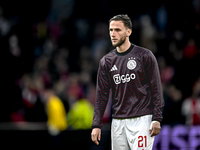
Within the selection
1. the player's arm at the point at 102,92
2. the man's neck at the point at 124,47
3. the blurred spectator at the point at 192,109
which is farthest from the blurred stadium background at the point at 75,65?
the man's neck at the point at 124,47

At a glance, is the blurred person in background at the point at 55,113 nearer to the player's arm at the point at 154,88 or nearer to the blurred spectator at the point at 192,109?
the blurred spectator at the point at 192,109

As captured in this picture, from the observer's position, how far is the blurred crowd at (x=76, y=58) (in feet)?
33.1

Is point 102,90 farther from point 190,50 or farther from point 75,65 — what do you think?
point 75,65

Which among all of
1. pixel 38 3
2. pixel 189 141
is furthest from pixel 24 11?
pixel 189 141

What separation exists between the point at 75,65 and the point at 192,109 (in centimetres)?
477

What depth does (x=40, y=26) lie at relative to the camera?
14367 mm

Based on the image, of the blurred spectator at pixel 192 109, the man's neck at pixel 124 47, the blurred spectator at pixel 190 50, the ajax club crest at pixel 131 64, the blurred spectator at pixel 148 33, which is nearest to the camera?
the ajax club crest at pixel 131 64

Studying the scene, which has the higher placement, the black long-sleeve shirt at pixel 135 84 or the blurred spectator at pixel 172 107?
the black long-sleeve shirt at pixel 135 84

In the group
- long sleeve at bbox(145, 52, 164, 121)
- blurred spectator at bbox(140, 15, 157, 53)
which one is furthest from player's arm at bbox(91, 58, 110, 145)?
blurred spectator at bbox(140, 15, 157, 53)

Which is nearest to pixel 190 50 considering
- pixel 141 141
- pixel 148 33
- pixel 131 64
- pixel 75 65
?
pixel 148 33

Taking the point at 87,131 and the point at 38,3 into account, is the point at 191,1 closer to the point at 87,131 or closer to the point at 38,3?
the point at 38,3

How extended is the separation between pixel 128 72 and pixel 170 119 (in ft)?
16.2

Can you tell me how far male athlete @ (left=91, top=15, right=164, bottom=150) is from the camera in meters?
4.56

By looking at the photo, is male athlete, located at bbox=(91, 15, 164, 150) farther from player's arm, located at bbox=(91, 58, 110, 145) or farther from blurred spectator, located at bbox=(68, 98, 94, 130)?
blurred spectator, located at bbox=(68, 98, 94, 130)
